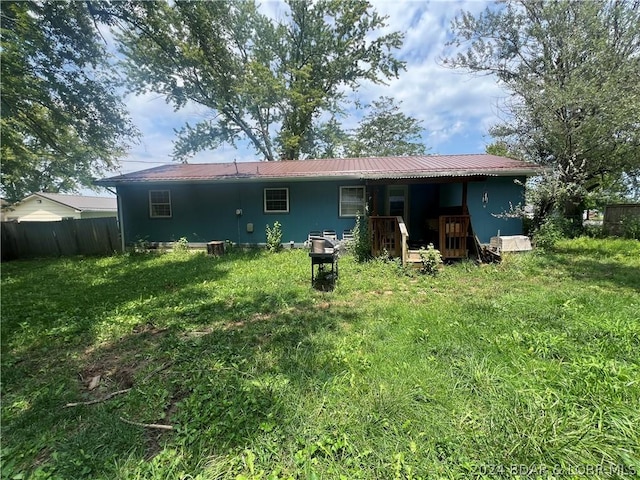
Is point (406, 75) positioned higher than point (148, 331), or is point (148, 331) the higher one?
point (406, 75)

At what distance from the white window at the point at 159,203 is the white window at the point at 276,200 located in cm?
353

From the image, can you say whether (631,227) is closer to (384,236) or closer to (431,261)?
(431,261)

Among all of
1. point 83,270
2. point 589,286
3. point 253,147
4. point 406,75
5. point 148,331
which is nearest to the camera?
point 148,331

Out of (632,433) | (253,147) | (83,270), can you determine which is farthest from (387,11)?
(632,433)

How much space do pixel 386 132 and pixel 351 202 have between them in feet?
49.6

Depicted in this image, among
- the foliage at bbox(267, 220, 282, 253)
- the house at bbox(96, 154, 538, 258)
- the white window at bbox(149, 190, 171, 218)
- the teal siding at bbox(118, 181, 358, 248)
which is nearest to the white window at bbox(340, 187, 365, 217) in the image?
the house at bbox(96, 154, 538, 258)

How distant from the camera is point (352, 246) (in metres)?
7.87

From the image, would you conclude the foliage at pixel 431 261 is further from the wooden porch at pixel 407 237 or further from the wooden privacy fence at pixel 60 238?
the wooden privacy fence at pixel 60 238

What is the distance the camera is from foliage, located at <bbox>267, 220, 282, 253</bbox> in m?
9.22

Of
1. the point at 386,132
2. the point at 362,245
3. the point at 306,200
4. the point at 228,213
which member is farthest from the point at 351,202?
the point at 386,132

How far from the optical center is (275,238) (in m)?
9.31

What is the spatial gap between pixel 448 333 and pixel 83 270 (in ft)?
29.1

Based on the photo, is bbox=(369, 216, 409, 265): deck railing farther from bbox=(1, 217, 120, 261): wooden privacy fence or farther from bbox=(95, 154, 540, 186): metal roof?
bbox=(1, 217, 120, 261): wooden privacy fence

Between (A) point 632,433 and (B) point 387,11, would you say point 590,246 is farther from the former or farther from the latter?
(B) point 387,11
